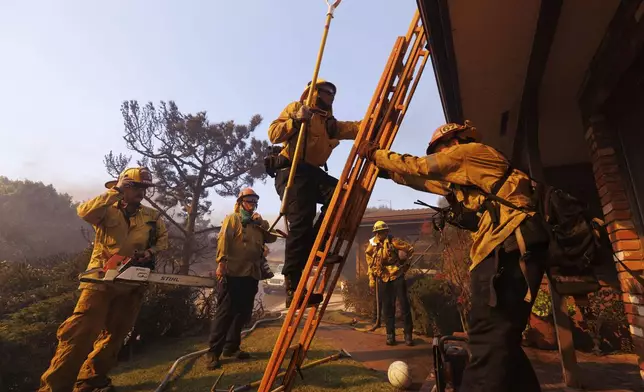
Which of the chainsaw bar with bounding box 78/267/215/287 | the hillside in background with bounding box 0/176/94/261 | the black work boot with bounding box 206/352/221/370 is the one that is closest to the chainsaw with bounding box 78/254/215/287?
the chainsaw bar with bounding box 78/267/215/287

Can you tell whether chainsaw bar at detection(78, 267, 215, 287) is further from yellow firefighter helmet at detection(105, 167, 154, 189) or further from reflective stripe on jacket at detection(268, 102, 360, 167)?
reflective stripe on jacket at detection(268, 102, 360, 167)

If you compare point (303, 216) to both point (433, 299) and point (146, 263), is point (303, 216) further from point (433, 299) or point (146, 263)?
point (433, 299)

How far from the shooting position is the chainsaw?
3.62m

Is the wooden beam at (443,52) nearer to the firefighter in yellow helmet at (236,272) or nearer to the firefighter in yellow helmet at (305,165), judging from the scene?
the firefighter in yellow helmet at (305,165)

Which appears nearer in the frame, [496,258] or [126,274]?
[496,258]

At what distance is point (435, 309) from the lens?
6.78 metres

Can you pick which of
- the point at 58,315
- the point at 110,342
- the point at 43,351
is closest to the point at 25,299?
the point at 58,315

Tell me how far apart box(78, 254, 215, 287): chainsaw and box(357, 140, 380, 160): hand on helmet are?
2.70m

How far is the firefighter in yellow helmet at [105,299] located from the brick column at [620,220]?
5.35m

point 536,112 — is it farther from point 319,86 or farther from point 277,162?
point 277,162

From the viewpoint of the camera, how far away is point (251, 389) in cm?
351

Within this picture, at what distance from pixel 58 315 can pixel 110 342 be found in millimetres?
2209

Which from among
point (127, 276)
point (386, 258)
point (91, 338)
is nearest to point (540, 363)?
point (386, 258)

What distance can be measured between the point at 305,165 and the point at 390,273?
413 cm
